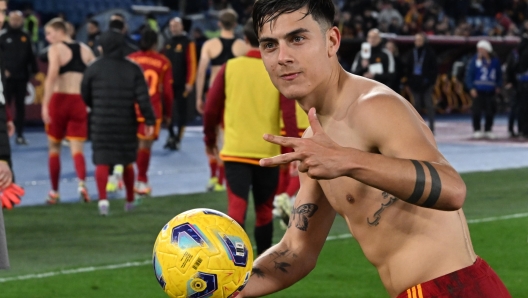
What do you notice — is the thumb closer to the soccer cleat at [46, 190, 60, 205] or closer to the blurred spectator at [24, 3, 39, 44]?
the soccer cleat at [46, 190, 60, 205]

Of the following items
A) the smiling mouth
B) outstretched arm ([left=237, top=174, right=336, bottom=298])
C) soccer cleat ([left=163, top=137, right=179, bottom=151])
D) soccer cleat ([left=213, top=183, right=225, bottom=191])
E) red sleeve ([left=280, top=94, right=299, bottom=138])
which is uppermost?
the smiling mouth

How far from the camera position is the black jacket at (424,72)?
73.2 ft

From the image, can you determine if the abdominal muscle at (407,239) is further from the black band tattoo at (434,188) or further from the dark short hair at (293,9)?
the dark short hair at (293,9)

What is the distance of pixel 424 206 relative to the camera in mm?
3234

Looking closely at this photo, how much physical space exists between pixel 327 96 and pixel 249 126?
470 centimetres

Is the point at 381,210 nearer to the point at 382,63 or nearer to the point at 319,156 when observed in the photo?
the point at 319,156

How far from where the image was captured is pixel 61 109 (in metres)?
12.6

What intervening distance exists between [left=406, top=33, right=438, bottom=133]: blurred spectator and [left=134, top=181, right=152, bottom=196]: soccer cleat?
10514 mm

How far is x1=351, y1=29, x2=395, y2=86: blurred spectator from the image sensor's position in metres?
20.2

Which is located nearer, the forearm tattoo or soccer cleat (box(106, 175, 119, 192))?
the forearm tattoo

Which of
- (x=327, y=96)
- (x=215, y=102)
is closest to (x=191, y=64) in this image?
(x=215, y=102)

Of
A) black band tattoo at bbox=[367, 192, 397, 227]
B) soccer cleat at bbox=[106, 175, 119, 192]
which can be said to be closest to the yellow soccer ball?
black band tattoo at bbox=[367, 192, 397, 227]

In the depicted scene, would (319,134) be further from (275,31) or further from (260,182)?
(260,182)

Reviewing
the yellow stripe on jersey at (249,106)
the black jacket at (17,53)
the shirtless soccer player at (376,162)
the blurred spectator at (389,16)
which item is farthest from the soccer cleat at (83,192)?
the blurred spectator at (389,16)
